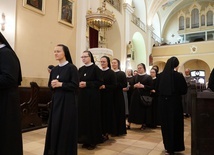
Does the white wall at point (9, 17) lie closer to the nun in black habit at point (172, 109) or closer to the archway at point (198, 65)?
the nun in black habit at point (172, 109)

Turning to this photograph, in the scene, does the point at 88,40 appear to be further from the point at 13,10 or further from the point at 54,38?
the point at 13,10

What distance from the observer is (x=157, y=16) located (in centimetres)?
2175

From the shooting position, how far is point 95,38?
10828 mm

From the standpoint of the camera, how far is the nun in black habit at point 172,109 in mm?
3678

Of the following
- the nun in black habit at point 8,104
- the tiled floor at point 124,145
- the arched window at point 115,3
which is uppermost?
the arched window at point 115,3

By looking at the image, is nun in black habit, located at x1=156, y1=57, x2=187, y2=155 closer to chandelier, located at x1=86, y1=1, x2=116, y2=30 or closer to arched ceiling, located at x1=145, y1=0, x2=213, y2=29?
chandelier, located at x1=86, y1=1, x2=116, y2=30

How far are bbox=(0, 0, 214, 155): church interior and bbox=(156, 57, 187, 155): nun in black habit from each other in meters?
0.36

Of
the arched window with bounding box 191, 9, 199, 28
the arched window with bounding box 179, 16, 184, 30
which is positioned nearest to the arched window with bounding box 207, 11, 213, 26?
the arched window with bounding box 191, 9, 199, 28

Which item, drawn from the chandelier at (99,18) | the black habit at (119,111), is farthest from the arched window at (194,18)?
the black habit at (119,111)

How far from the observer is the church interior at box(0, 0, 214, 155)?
4.80 meters

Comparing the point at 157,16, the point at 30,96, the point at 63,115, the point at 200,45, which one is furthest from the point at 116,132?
the point at 157,16

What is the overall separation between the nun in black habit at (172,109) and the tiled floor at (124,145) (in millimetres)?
302

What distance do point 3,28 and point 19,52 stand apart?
0.84 m

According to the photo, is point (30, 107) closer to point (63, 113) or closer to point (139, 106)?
point (139, 106)
